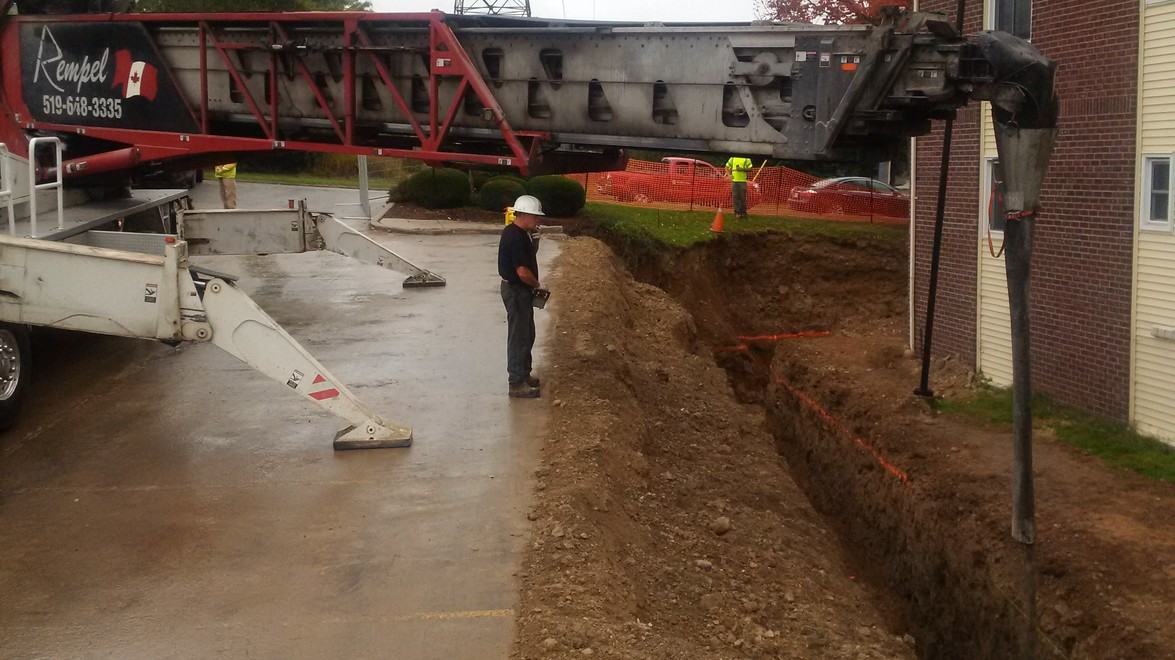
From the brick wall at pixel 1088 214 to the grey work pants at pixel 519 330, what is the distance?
5830mm

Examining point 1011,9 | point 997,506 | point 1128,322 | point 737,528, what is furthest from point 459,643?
point 1011,9

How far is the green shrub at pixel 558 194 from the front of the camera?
2383 centimetres

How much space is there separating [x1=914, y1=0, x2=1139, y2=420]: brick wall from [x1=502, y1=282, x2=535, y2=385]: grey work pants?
230 inches

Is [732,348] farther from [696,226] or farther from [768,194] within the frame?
[768,194]

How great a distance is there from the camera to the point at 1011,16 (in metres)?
12.9

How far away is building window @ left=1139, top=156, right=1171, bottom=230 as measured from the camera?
1085 centimetres

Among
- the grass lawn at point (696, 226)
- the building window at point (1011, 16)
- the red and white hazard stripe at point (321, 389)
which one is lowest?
the red and white hazard stripe at point (321, 389)

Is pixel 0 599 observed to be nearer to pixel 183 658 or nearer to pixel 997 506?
pixel 183 658

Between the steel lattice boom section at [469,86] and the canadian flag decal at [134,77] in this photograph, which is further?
the canadian flag decal at [134,77]

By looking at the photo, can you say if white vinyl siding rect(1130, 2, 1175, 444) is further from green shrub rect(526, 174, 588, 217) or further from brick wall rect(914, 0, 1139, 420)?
green shrub rect(526, 174, 588, 217)

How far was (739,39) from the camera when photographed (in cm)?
876

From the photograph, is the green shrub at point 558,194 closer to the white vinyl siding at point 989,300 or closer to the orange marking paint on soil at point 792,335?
the orange marking paint on soil at point 792,335

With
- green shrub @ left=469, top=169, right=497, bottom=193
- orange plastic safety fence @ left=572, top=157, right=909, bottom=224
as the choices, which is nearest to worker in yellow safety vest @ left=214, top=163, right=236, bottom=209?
green shrub @ left=469, top=169, right=497, bottom=193

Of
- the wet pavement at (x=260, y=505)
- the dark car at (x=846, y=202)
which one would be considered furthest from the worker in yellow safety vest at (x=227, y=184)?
the dark car at (x=846, y=202)
